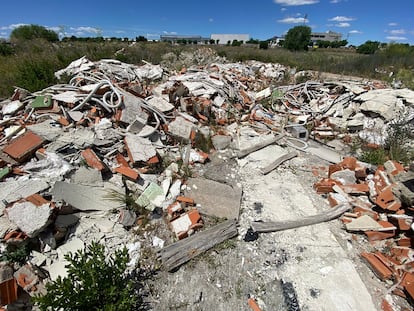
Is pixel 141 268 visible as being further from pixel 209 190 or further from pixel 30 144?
pixel 30 144

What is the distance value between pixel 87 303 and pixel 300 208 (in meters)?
2.96

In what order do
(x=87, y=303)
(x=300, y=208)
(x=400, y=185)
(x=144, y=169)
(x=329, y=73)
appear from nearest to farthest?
1. (x=87, y=303)
2. (x=400, y=185)
3. (x=300, y=208)
4. (x=144, y=169)
5. (x=329, y=73)

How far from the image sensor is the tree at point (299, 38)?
103 feet

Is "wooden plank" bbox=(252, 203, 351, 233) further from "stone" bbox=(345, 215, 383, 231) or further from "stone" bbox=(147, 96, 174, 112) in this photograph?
"stone" bbox=(147, 96, 174, 112)

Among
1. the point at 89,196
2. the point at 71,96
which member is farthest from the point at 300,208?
the point at 71,96

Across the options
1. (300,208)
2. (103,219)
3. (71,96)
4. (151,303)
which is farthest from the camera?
(71,96)

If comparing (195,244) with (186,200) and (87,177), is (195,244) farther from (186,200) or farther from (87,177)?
(87,177)

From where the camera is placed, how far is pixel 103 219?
2795mm

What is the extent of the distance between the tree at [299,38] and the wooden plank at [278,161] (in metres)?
32.0

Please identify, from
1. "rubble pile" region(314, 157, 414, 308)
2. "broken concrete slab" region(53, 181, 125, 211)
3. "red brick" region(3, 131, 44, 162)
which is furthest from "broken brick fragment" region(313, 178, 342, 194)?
"red brick" region(3, 131, 44, 162)

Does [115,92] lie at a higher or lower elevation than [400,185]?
higher

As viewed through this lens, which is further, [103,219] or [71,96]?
[71,96]

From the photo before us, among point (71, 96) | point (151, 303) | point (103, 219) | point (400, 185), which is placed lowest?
point (151, 303)

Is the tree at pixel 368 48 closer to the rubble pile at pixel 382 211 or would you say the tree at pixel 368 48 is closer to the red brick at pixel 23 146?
the rubble pile at pixel 382 211
